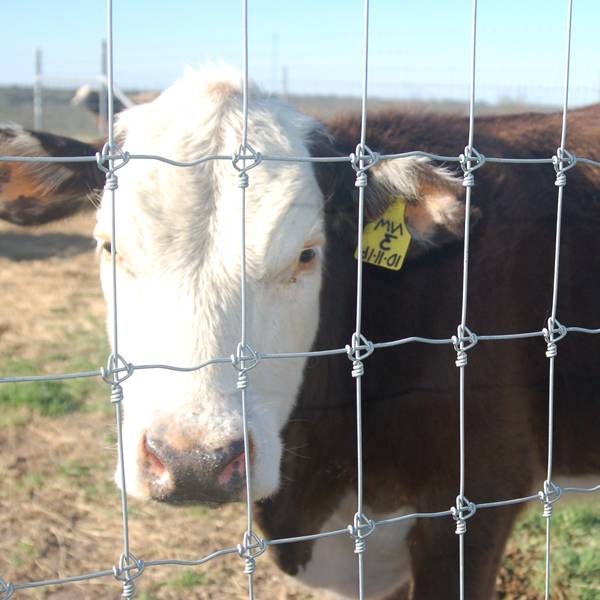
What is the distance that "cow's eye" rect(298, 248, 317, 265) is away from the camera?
237cm

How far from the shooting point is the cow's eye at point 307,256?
2.37 m

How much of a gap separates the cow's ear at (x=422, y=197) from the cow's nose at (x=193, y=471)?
925 millimetres

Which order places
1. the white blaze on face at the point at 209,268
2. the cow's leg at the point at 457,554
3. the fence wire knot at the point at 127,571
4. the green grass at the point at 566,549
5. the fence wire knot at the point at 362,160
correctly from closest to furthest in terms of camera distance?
the fence wire knot at the point at 127,571 < the fence wire knot at the point at 362,160 < the white blaze on face at the point at 209,268 < the cow's leg at the point at 457,554 < the green grass at the point at 566,549

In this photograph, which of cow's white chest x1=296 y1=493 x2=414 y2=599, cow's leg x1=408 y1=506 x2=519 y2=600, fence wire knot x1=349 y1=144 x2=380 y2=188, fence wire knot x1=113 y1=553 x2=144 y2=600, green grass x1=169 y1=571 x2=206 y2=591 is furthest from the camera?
green grass x1=169 y1=571 x2=206 y2=591

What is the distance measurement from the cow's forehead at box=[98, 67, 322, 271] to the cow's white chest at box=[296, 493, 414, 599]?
3.89 feet

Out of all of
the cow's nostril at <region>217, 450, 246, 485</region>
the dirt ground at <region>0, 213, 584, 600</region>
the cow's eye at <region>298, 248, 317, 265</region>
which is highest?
the cow's eye at <region>298, 248, 317, 265</region>

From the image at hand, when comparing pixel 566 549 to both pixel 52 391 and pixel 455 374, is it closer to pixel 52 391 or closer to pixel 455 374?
pixel 455 374

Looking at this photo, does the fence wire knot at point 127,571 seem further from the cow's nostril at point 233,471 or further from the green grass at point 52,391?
the green grass at point 52,391

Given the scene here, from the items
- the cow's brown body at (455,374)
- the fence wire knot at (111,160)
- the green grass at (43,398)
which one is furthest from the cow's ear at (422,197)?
the green grass at (43,398)

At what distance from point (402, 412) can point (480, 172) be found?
2.78 ft

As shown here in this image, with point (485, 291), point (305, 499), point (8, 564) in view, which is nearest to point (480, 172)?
point (485, 291)

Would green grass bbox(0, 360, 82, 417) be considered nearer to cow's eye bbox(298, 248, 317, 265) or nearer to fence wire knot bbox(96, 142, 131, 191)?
cow's eye bbox(298, 248, 317, 265)

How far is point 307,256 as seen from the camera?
7.83ft

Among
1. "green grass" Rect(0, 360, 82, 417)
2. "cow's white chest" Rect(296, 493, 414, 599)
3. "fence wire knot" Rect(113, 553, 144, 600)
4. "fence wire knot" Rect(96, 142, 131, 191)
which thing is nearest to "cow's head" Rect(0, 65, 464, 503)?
"fence wire knot" Rect(113, 553, 144, 600)
